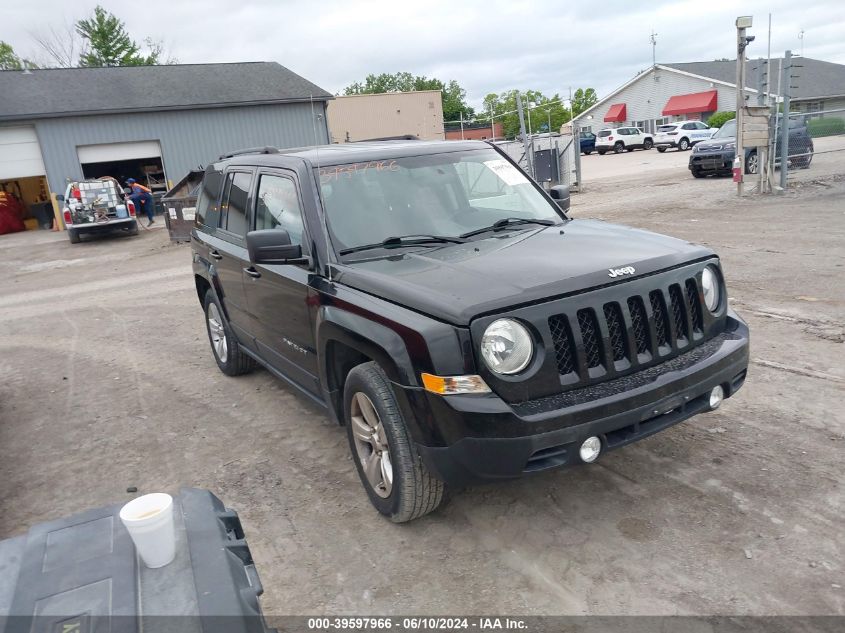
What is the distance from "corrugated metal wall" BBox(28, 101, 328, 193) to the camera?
25.0m

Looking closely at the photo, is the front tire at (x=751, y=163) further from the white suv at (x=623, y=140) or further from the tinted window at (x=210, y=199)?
the white suv at (x=623, y=140)

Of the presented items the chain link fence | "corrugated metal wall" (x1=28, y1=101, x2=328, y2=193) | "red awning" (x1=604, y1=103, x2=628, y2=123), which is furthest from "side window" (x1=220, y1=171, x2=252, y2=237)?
"red awning" (x1=604, y1=103, x2=628, y2=123)

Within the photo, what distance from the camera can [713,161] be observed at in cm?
2022

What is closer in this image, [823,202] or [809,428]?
[809,428]

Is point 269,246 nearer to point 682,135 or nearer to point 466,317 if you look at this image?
point 466,317

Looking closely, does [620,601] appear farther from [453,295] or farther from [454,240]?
[454,240]

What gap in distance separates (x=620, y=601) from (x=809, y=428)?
7.00 ft

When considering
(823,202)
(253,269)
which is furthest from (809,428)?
(823,202)

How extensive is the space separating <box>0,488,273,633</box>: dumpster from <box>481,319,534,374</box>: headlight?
4.38 ft

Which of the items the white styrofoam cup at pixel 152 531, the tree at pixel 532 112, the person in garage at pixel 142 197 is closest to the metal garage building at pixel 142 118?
the person in garage at pixel 142 197

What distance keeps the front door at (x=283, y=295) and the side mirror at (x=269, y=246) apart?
168 mm

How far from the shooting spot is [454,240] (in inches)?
155

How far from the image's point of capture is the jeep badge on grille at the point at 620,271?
323cm

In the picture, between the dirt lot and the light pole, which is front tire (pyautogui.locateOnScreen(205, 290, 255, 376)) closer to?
the dirt lot
